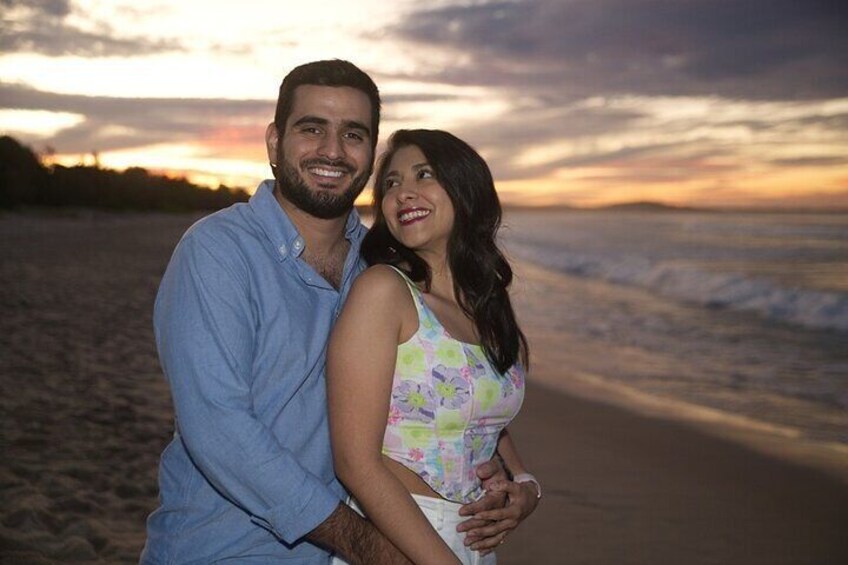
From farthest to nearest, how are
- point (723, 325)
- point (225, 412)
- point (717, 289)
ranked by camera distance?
point (717, 289) → point (723, 325) → point (225, 412)

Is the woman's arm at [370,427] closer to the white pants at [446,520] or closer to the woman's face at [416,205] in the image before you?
the white pants at [446,520]

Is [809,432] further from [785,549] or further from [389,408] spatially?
[389,408]

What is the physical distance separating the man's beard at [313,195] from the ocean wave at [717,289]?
14168mm

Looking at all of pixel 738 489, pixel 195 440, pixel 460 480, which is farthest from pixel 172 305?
pixel 738 489

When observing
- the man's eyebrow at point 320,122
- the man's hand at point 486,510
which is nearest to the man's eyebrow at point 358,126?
the man's eyebrow at point 320,122

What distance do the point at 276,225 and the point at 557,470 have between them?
4.52 meters

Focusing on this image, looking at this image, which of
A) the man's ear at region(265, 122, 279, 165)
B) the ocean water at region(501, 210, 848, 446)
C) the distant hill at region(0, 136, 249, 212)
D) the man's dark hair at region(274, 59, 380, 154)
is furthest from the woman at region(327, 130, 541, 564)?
the distant hill at region(0, 136, 249, 212)

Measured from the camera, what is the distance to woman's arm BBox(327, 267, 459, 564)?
8.06 ft

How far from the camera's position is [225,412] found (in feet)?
7.78

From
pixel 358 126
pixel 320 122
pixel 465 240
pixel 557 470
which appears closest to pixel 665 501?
pixel 557 470

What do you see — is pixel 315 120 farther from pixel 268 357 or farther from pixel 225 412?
pixel 225 412

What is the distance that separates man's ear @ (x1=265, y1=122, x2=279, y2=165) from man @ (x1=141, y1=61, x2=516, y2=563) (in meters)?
0.15

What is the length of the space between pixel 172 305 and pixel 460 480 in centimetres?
105

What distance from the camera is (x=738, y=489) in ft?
20.8
